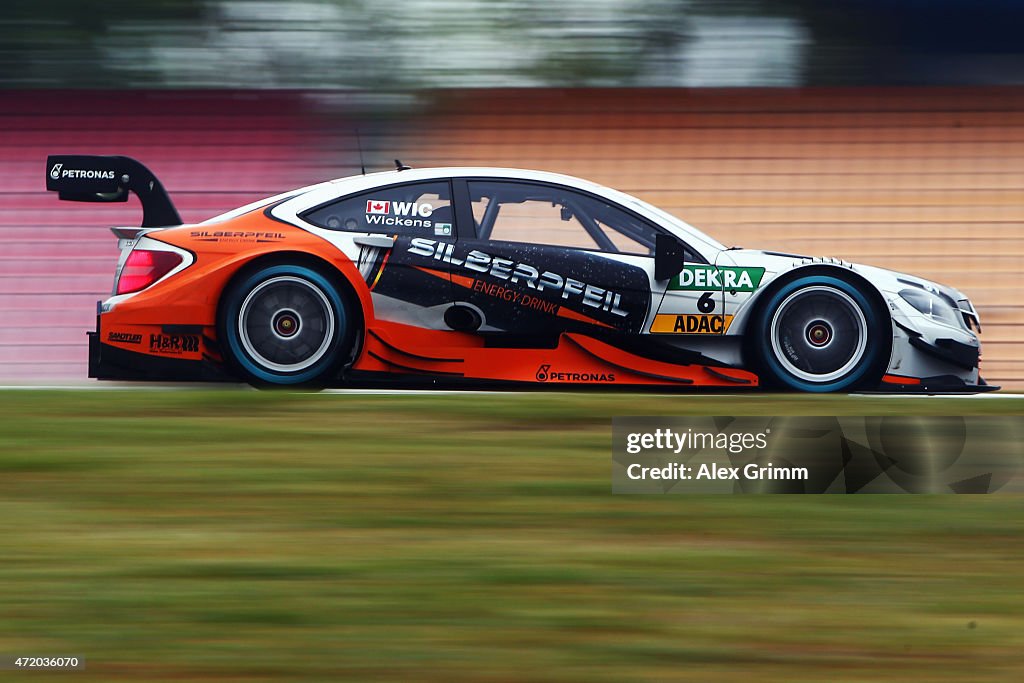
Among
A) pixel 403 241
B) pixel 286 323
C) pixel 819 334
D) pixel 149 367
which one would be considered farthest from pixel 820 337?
pixel 149 367

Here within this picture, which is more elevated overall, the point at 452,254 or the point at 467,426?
the point at 452,254

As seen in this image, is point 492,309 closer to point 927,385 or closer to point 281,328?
point 281,328

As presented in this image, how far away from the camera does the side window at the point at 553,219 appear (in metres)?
6.91

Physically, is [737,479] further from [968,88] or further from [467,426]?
[968,88]

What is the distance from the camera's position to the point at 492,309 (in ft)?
22.1

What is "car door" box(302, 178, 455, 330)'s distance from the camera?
6.74 m

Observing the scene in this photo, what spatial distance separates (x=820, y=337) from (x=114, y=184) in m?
3.84

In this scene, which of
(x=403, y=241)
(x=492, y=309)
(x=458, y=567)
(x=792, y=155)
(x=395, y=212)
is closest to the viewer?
(x=458, y=567)

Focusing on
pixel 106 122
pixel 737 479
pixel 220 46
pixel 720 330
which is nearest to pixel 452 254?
pixel 720 330

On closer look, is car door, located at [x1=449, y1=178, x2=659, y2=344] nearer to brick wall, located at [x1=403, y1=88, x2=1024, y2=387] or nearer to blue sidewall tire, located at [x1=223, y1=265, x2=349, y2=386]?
blue sidewall tire, located at [x1=223, y1=265, x2=349, y2=386]

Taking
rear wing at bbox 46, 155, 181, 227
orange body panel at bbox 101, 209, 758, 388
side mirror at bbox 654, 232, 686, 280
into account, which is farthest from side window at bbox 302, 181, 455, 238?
side mirror at bbox 654, 232, 686, 280

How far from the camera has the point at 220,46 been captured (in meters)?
10.9

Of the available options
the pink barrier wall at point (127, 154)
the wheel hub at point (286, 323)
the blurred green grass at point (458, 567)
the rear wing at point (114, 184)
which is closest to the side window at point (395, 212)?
the wheel hub at point (286, 323)

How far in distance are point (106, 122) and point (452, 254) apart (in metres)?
6.14
